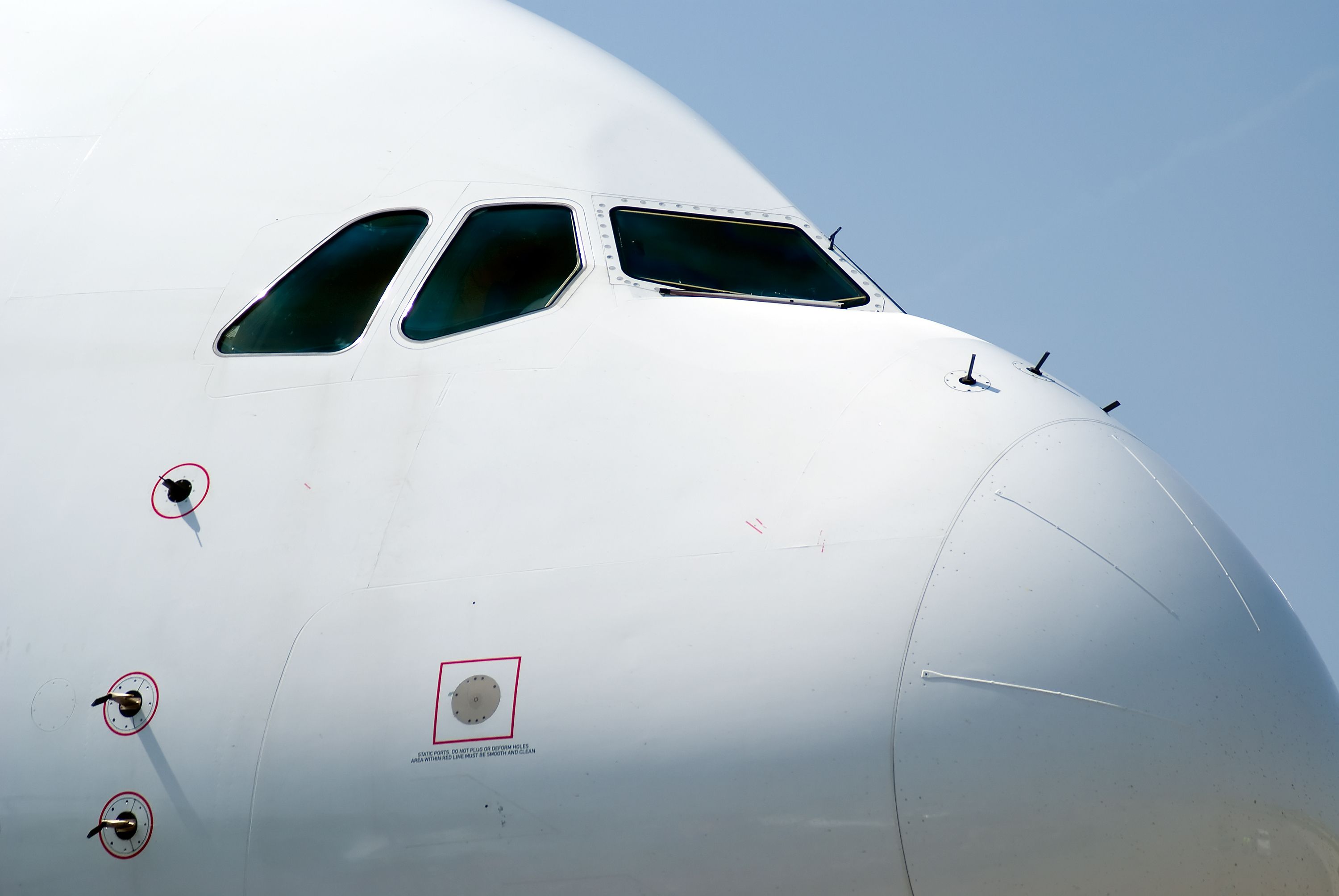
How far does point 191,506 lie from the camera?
225 inches

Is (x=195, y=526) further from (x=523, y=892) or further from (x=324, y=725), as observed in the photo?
(x=523, y=892)

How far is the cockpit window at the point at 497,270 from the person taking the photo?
19.9 ft

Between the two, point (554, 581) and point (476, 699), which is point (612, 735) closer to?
point (476, 699)

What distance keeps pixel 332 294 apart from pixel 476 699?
231 centimetres

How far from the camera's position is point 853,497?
16.6 ft

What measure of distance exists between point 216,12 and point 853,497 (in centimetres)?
480

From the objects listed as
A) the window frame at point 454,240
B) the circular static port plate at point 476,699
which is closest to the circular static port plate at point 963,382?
the window frame at point 454,240

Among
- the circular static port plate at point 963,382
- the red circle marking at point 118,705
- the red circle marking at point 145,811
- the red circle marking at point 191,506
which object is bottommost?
the red circle marking at point 145,811

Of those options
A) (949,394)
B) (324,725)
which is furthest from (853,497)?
(324,725)

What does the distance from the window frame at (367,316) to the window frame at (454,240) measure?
0.10 m

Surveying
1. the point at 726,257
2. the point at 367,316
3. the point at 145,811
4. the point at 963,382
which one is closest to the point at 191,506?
the point at 367,316

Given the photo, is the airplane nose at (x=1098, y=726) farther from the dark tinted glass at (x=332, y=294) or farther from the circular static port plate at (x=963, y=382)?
the dark tinted glass at (x=332, y=294)

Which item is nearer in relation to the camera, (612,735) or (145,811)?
(612,735)

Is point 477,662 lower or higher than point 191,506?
lower
